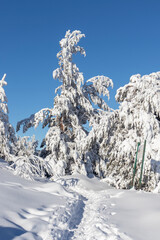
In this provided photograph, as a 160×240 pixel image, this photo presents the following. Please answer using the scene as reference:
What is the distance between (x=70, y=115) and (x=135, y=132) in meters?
5.14

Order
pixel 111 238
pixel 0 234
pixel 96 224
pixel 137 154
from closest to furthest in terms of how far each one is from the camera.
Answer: pixel 0 234 → pixel 111 238 → pixel 96 224 → pixel 137 154

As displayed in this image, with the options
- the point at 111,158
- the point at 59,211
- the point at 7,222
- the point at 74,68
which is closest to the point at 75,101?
the point at 74,68

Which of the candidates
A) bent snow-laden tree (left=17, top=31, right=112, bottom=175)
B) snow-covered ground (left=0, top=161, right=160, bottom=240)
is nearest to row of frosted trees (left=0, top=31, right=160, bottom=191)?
bent snow-laden tree (left=17, top=31, right=112, bottom=175)

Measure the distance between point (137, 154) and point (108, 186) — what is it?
300cm

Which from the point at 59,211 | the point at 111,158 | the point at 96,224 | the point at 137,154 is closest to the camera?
the point at 96,224

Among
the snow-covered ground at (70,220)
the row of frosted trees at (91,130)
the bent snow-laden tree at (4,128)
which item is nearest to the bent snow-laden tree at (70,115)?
the row of frosted trees at (91,130)

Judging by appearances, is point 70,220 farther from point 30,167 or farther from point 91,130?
point 91,130

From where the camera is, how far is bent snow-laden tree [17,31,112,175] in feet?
53.2

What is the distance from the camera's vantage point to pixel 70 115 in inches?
673

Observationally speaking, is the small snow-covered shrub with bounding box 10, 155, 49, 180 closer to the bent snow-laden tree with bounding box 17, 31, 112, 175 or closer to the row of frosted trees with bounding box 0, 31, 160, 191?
the row of frosted trees with bounding box 0, 31, 160, 191

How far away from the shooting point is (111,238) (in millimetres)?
4793

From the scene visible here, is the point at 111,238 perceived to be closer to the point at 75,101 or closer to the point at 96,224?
the point at 96,224

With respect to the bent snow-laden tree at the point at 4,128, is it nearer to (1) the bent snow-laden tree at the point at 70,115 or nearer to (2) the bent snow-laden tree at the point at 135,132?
(1) the bent snow-laden tree at the point at 70,115

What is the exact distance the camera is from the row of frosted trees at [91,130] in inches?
512
